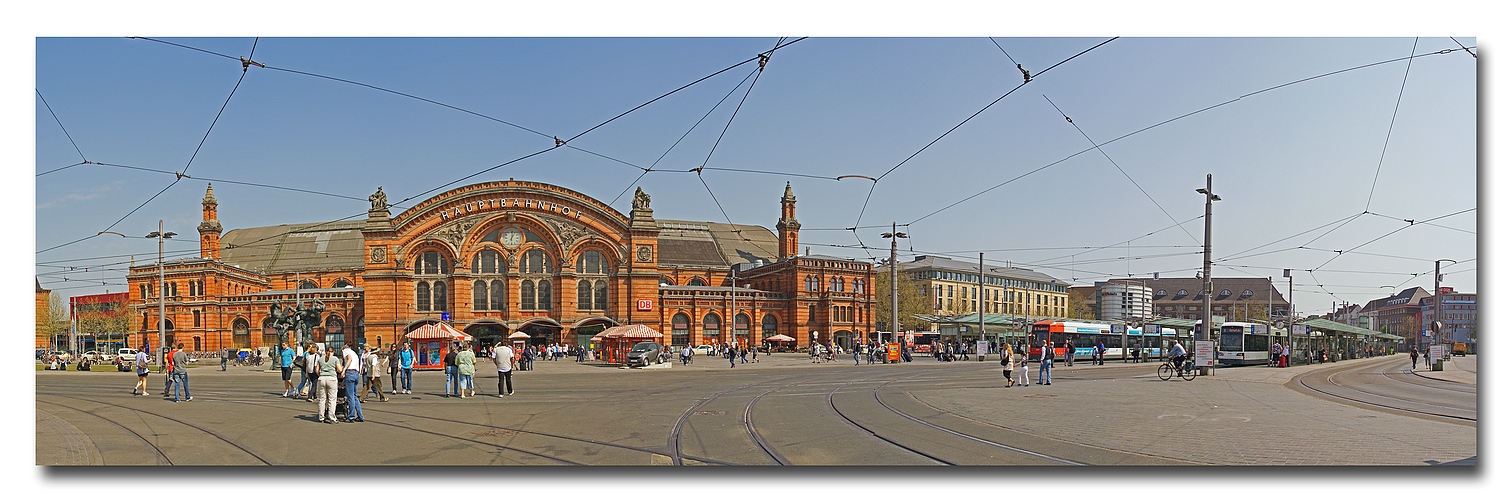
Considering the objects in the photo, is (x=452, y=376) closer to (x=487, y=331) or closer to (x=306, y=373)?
(x=306, y=373)

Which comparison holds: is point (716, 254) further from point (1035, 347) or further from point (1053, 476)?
point (1053, 476)

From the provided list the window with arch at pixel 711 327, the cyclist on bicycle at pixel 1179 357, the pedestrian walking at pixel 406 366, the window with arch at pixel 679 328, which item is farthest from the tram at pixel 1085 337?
the pedestrian walking at pixel 406 366

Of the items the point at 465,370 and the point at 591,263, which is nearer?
the point at 465,370

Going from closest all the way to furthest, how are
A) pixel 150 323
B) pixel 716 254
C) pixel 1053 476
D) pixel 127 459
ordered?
pixel 1053 476 < pixel 127 459 < pixel 150 323 < pixel 716 254

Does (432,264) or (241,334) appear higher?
(432,264)

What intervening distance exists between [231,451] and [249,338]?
2410 inches

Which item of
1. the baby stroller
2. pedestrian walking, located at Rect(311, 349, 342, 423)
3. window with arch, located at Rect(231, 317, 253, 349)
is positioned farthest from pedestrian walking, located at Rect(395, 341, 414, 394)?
window with arch, located at Rect(231, 317, 253, 349)

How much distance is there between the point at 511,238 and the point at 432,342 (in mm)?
25149

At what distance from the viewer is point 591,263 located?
6656 cm

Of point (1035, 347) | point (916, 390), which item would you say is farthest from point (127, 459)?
point (1035, 347)

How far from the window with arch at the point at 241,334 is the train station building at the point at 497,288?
0.10 m

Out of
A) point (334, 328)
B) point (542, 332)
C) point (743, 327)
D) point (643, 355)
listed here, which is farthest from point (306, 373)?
point (743, 327)

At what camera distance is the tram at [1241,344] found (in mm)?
46375

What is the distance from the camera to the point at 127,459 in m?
11.9
